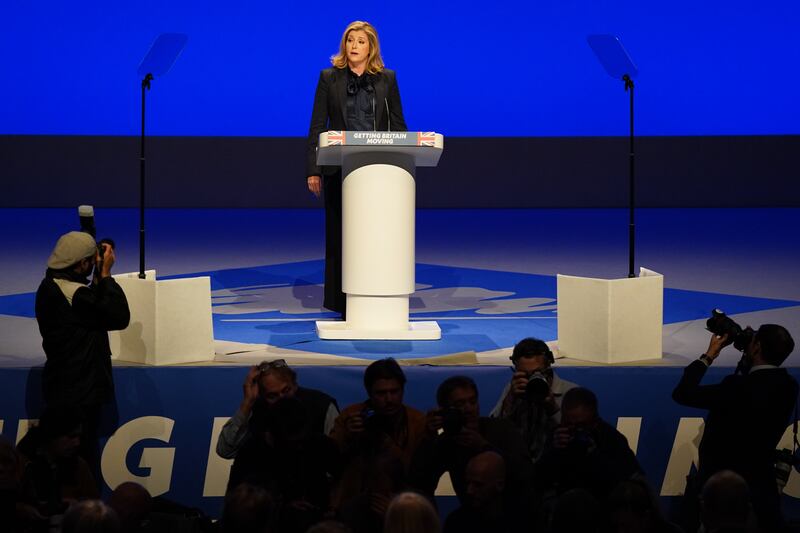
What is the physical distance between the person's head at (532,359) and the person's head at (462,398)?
1.21 ft

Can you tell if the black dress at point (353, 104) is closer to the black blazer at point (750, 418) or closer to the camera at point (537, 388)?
the camera at point (537, 388)

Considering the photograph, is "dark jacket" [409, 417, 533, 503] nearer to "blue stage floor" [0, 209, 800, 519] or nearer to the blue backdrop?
"blue stage floor" [0, 209, 800, 519]

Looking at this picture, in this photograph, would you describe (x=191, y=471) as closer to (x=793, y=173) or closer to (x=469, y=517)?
(x=469, y=517)

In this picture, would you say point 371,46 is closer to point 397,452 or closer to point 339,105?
point 339,105

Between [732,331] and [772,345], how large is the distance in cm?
21

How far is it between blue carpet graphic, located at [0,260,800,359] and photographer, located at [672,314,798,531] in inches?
61.3

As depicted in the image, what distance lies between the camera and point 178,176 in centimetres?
1501

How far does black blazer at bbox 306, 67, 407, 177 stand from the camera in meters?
5.99

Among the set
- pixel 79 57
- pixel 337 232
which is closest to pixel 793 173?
pixel 79 57

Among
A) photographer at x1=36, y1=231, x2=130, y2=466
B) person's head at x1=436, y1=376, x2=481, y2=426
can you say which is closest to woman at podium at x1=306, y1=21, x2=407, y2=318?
photographer at x1=36, y1=231, x2=130, y2=466

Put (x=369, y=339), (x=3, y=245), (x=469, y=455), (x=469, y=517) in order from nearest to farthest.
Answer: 1. (x=469, y=517)
2. (x=469, y=455)
3. (x=369, y=339)
4. (x=3, y=245)

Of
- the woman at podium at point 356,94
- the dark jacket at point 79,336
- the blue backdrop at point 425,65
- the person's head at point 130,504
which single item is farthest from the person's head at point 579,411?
the blue backdrop at point 425,65

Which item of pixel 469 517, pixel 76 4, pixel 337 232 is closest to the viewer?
pixel 469 517

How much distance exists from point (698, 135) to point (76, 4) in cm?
767
